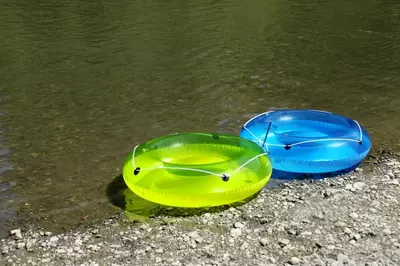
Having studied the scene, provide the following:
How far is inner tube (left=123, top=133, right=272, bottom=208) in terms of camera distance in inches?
203

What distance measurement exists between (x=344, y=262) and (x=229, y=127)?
384 centimetres

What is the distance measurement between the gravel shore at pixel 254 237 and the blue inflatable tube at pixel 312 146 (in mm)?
393

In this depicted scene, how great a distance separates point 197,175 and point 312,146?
1525mm

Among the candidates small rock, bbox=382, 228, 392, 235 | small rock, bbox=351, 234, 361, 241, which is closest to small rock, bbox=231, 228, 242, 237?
small rock, bbox=351, 234, 361, 241

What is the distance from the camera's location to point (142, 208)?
5461mm

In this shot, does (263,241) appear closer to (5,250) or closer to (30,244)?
(30,244)

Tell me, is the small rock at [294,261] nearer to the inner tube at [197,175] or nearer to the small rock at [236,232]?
the small rock at [236,232]

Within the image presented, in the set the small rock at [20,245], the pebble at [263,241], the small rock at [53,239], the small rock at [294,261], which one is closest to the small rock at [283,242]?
the pebble at [263,241]

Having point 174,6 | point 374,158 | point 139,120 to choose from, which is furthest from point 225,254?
point 174,6

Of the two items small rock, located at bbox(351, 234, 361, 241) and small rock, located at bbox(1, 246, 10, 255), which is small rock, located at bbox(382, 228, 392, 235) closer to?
small rock, located at bbox(351, 234, 361, 241)

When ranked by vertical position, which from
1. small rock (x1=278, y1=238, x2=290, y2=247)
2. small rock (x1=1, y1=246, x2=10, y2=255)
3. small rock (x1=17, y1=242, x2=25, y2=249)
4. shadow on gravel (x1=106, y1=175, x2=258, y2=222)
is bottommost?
shadow on gravel (x1=106, y1=175, x2=258, y2=222)

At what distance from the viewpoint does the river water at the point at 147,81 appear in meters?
6.53

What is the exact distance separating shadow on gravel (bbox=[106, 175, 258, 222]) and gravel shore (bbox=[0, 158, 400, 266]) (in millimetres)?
88

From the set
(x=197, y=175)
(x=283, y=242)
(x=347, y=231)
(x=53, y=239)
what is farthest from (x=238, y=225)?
(x=53, y=239)
